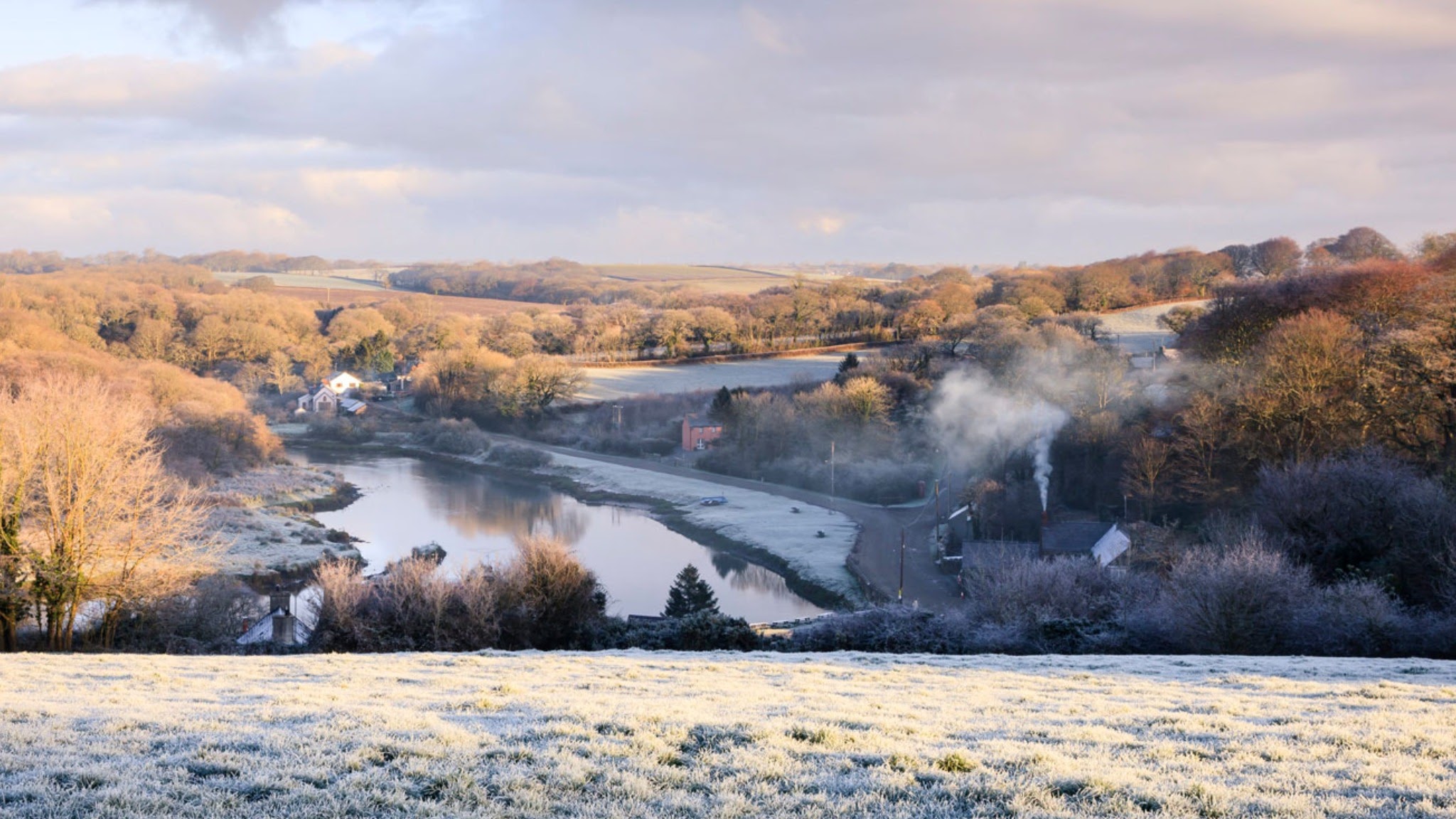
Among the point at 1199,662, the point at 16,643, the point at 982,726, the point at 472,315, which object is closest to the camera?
the point at 982,726

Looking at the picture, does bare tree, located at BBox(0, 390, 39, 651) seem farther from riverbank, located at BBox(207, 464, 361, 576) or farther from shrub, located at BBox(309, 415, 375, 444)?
shrub, located at BBox(309, 415, 375, 444)

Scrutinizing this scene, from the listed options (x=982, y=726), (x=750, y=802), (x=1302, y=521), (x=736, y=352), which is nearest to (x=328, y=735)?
(x=750, y=802)

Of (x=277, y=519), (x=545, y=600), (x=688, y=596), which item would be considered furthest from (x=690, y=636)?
(x=277, y=519)

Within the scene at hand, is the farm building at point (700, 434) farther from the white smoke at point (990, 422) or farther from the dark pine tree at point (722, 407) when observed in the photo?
the white smoke at point (990, 422)

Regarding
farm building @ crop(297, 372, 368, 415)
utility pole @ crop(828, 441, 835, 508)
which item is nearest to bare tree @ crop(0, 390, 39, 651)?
utility pole @ crop(828, 441, 835, 508)

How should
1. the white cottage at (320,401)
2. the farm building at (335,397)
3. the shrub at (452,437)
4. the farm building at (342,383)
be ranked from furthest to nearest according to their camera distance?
the farm building at (342,383) < the white cottage at (320,401) < the farm building at (335,397) < the shrub at (452,437)

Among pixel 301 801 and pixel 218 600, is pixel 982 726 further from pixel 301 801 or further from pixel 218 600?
pixel 218 600

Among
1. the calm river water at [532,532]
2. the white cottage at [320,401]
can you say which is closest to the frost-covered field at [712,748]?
the calm river water at [532,532]
